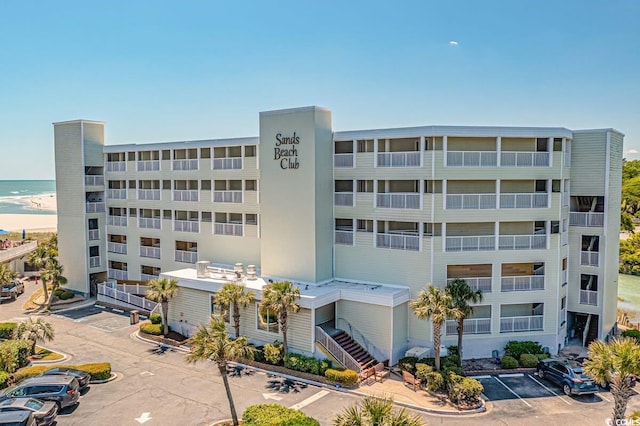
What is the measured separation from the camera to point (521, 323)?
2881 cm

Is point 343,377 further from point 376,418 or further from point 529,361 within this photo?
point 376,418

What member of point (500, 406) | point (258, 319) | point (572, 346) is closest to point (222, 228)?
point (258, 319)

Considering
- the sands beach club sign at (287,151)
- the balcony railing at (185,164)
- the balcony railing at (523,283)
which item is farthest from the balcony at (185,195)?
the balcony railing at (523,283)

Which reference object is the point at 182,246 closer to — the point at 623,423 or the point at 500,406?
the point at 500,406

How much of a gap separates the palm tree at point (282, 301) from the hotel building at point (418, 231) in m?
0.78

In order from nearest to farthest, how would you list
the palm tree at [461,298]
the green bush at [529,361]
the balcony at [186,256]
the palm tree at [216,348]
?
the palm tree at [216,348], the palm tree at [461,298], the green bush at [529,361], the balcony at [186,256]

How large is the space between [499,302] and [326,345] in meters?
10.3

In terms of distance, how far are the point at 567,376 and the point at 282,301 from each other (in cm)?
1451

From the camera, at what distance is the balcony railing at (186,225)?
126ft

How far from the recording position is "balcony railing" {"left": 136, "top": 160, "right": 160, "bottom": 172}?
4053cm

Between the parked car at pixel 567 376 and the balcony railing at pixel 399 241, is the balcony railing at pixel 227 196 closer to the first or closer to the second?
the balcony railing at pixel 399 241

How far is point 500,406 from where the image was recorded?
894 inches

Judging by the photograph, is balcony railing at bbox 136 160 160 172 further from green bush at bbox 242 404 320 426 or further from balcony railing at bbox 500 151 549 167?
balcony railing at bbox 500 151 549 167

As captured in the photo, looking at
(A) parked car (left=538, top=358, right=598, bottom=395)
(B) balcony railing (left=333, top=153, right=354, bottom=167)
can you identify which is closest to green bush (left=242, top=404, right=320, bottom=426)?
(A) parked car (left=538, top=358, right=598, bottom=395)
